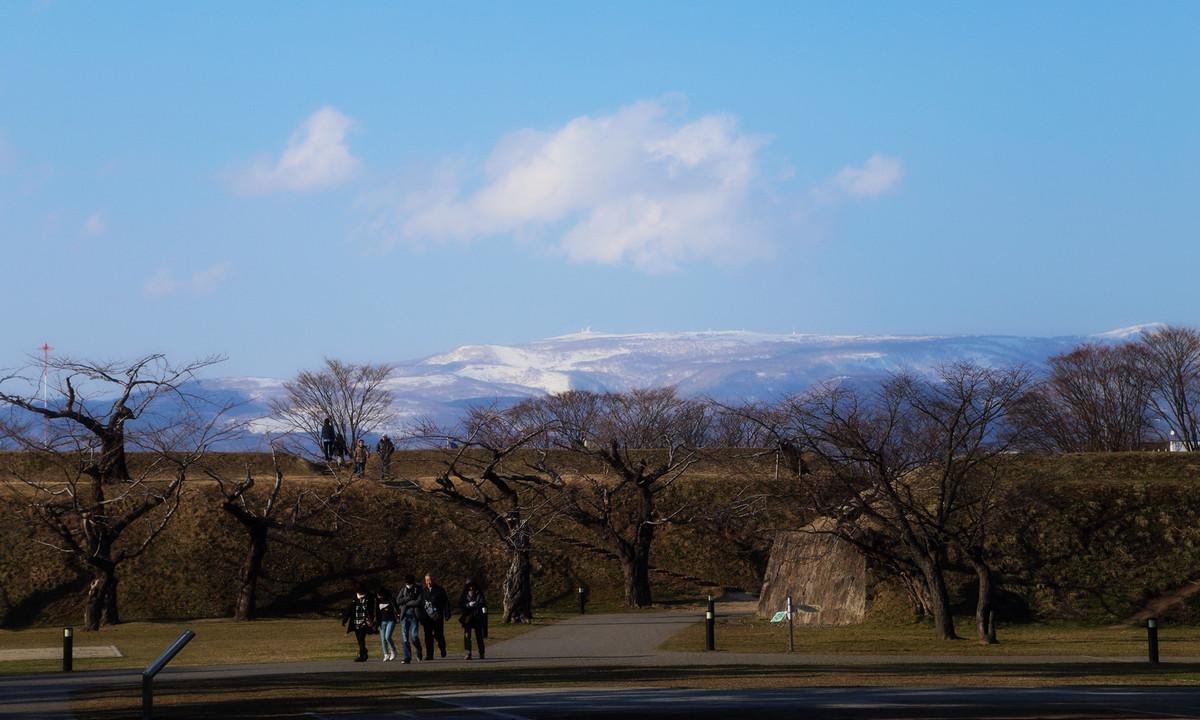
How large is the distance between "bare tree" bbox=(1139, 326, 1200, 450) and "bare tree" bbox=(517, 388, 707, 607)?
100ft

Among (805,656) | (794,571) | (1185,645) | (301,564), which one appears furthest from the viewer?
(301,564)

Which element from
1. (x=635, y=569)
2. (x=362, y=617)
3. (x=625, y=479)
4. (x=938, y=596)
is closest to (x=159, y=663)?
(x=362, y=617)

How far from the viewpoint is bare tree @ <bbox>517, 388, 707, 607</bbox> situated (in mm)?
34969

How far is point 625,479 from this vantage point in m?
35.8

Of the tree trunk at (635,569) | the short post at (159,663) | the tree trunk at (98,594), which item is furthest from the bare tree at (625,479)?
the short post at (159,663)

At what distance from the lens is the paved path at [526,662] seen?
48.1 feet

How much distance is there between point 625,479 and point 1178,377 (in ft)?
172

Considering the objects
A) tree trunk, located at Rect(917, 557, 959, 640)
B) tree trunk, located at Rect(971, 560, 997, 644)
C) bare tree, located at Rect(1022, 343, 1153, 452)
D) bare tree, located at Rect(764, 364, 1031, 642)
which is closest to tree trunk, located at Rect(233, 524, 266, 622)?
bare tree, located at Rect(764, 364, 1031, 642)

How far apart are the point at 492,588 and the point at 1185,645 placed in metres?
23.4

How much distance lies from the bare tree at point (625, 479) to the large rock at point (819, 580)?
4.14 metres

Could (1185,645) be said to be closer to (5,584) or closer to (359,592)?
(359,592)

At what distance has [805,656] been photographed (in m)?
21.6

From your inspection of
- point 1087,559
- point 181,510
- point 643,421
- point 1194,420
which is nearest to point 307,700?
point 1087,559

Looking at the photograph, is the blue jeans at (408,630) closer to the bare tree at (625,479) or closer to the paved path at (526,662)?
the paved path at (526,662)
